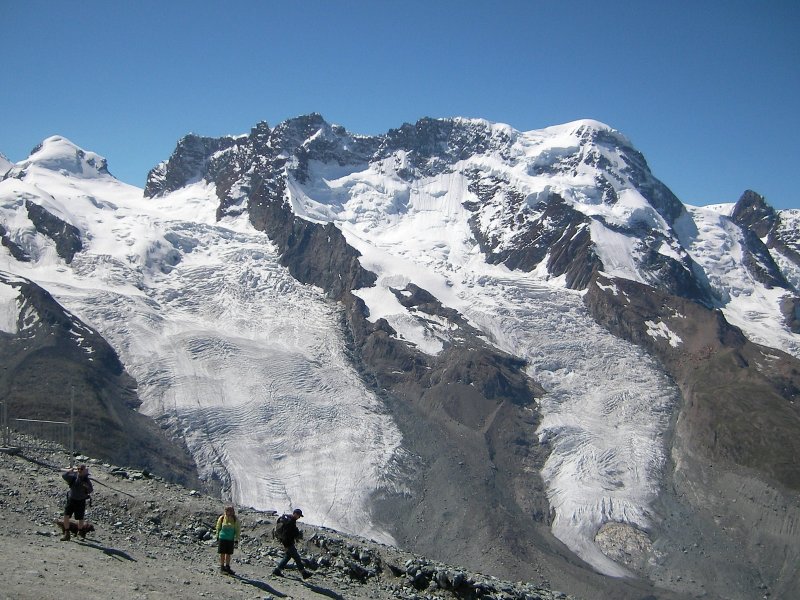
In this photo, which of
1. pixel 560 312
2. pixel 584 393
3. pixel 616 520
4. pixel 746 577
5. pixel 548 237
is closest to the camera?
pixel 746 577

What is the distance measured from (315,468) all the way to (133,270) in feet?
226

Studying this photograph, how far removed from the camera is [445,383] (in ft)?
436

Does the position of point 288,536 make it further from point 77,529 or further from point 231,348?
point 231,348

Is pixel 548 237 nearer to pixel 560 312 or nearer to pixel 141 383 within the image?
pixel 560 312

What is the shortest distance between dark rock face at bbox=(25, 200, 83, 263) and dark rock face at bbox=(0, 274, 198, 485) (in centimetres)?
2870

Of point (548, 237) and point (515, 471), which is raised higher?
point (548, 237)

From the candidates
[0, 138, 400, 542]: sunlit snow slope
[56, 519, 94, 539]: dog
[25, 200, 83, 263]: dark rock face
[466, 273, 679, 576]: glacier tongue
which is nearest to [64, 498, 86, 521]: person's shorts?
[56, 519, 94, 539]: dog

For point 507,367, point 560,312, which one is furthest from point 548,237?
point 507,367

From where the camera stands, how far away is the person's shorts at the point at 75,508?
2489cm

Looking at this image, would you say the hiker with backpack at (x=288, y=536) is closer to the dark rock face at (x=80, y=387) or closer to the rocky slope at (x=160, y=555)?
the rocky slope at (x=160, y=555)

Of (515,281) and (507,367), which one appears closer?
(507,367)

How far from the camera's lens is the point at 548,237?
188 meters

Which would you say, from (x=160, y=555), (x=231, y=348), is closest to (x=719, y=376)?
(x=231, y=348)

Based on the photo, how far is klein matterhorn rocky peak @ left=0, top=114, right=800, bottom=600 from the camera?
97125mm
